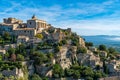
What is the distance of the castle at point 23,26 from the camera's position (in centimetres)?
5131

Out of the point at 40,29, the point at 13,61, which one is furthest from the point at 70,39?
the point at 13,61

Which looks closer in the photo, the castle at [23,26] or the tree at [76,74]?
the tree at [76,74]

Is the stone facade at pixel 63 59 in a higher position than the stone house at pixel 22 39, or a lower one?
lower

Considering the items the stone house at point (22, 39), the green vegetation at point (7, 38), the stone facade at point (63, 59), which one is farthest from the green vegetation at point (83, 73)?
the green vegetation at point (7, 38)

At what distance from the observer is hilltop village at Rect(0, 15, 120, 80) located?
44.8m

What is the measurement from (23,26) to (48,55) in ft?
30.4

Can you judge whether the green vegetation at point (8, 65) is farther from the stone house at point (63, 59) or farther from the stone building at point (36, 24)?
the stone building at point (36, 24)

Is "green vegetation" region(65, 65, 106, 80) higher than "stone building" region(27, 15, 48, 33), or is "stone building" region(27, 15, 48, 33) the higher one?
"stone building" region(27, 15, 48, 33)

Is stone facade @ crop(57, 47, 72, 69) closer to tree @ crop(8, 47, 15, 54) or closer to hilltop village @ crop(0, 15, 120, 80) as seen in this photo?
hilltop village @ crop(0, 15, 120, 80)

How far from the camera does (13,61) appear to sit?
146ft

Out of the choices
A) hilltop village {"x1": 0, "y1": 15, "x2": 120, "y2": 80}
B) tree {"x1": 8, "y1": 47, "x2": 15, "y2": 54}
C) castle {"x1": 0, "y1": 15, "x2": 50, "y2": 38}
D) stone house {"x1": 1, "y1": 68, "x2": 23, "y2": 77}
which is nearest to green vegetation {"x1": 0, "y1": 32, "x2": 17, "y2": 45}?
hilltop village {"x1": 0, "y1": 15, "x2": 120, "y2": 80}

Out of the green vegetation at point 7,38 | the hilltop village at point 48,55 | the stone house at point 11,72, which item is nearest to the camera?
the stone house at point 11,72

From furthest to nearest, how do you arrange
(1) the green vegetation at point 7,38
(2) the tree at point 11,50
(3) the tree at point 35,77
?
(1) the green vegetation at point 7,38
(2) the tree at point 11,50
(3) the tree at point 35,77

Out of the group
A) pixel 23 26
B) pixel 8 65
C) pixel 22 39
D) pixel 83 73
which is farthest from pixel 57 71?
pixel 23 26
